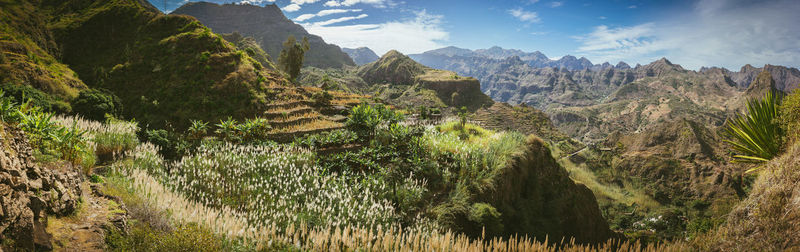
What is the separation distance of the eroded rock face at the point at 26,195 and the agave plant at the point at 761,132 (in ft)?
34.4

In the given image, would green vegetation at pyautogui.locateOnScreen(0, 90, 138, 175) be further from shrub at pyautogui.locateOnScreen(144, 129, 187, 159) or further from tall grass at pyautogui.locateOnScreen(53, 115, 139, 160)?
shrub at pyautogui.locateOnScreen(144, 129, 187, 159)

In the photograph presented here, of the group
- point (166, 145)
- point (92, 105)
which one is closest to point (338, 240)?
→ point (166, 145)

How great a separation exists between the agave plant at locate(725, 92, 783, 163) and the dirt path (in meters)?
10.6

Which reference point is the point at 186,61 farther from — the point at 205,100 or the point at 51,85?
the point at 51,85

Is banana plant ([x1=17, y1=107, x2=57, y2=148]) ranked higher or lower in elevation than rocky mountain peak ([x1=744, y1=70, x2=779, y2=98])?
lower

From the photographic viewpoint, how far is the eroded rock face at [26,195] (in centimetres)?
278

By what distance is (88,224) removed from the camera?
3873 millimetres

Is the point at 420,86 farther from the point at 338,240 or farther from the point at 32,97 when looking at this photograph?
the point at 338,240

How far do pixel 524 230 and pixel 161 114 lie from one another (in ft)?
64.7

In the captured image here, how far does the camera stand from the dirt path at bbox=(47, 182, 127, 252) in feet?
11.4

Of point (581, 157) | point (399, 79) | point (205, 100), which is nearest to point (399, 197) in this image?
point (205, 100)

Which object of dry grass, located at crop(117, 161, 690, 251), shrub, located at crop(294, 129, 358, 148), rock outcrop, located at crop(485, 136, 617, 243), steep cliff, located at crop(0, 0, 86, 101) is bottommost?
rock outcrop, located at crop(485, 136, 617, 243)

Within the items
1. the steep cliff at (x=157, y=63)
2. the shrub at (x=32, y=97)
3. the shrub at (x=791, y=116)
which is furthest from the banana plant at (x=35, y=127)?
the shrub at (x=791, y=116)

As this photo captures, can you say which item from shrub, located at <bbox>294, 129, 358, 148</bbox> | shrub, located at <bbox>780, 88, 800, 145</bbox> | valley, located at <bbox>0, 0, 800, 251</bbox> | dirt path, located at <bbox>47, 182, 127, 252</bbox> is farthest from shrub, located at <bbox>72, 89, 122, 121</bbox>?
shrub, located at <bbox>780, 88, 800, 145</bbox>
